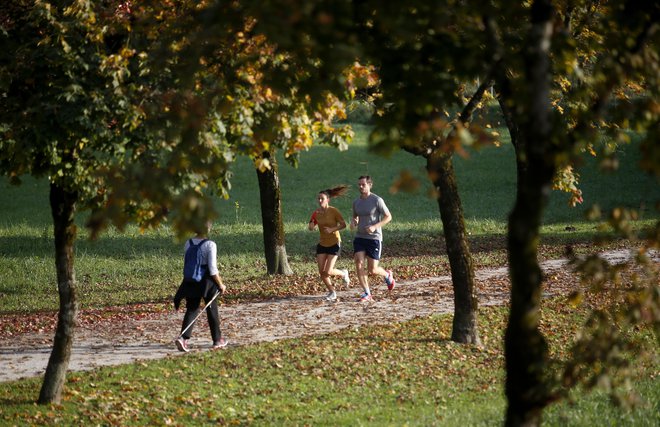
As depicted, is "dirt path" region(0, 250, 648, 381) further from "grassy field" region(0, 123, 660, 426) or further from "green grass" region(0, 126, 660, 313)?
"green grass" region(0, 126, 660, 313)

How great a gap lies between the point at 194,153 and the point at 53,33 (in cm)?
419

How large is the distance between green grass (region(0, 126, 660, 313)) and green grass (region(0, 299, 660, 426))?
8.72 ft

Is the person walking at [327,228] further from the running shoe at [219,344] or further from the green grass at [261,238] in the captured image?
the running shoe at [219,344]

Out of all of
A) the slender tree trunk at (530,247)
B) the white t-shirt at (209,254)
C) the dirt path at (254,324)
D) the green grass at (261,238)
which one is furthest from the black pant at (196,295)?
the slender tree trunk at (530,247)

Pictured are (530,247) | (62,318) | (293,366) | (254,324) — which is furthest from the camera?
(254,324)

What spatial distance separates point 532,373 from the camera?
4734 mm

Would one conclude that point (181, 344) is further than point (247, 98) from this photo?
Yes

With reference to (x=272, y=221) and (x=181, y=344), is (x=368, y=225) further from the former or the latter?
(x=272, y=221)

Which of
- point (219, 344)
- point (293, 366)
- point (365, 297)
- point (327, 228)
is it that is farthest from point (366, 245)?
point (293, 366)

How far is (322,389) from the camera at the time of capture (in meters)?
10.3

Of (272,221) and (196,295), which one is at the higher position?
(272,221)

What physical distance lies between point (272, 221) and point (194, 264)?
766 cm

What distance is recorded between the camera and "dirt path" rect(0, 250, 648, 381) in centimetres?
1191

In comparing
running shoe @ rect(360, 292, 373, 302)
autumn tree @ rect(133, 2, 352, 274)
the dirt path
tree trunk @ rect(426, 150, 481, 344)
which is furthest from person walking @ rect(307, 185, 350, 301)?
autumn tree @ rect(133, 2, 352, 274)
